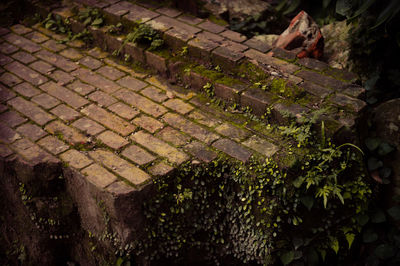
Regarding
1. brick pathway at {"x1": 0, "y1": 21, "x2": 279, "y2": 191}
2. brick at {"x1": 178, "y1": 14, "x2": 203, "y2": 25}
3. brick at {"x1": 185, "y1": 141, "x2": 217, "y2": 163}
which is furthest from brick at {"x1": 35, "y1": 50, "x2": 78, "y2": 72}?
brick at {"x1": 185, "y1": 141, "x2": 217, "y2": 163}

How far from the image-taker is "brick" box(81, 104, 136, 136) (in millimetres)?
3617

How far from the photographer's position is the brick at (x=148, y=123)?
11.9 feet

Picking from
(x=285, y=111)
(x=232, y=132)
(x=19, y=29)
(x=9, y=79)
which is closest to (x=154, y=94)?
(x=232, y=132)

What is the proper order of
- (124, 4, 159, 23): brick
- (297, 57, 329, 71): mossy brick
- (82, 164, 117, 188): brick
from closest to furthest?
(82, 164, 117, 188): brick < (297, 57, 329, 71): mossy brick < (124, 4, 159, 23): brick

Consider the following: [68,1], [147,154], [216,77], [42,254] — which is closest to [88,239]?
[42,254]

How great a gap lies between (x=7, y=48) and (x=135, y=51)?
1459 mm

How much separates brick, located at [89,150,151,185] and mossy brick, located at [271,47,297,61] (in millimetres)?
1675

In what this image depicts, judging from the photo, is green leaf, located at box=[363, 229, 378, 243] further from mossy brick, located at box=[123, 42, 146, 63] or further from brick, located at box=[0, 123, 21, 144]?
brick, located at box=[0, 123, 21, 144]

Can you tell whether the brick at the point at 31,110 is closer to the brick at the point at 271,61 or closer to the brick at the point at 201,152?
the brick at the point at 201,152

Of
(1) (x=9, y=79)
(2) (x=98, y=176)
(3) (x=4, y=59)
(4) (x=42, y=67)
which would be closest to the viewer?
(2) (x=98, y=176)

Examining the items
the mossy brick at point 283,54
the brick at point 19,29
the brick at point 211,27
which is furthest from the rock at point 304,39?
the brick at point 19,29

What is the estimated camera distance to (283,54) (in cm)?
400

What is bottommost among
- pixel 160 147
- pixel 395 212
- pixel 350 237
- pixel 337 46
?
pixel 350 237

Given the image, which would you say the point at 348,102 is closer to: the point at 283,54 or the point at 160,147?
→ the point at 283,54
